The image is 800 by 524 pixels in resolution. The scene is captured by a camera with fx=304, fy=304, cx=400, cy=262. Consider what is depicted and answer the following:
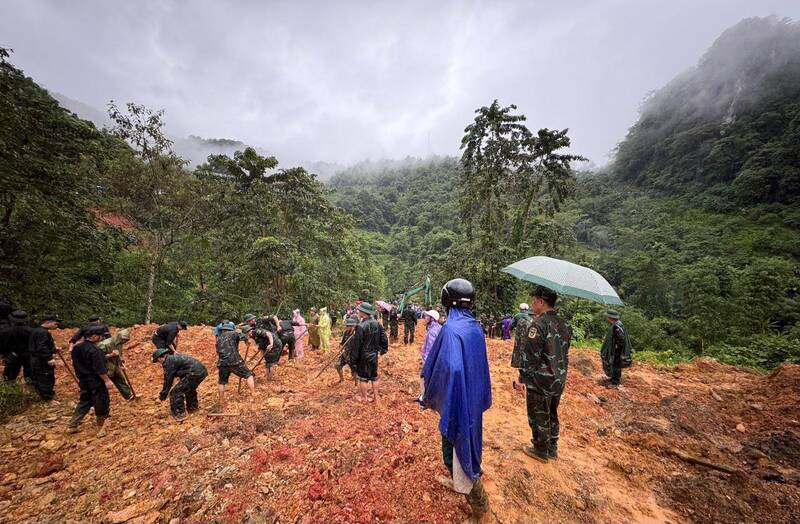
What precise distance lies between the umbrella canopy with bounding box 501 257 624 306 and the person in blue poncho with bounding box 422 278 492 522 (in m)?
1.29

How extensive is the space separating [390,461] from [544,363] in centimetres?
215

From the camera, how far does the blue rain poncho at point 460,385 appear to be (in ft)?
7.89

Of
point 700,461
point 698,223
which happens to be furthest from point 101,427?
point 698,223

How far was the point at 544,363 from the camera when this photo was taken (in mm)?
3379

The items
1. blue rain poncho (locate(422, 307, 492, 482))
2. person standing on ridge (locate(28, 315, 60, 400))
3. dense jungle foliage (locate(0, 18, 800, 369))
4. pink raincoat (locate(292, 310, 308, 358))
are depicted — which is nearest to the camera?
blue rain poncho (locate(422, 307, 492, 482))

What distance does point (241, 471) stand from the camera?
3639mm

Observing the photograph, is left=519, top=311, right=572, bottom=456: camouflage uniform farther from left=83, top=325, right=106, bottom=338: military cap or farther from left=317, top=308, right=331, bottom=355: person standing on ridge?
left=317, top=308, right=331, bottom=355: person standing on ridge

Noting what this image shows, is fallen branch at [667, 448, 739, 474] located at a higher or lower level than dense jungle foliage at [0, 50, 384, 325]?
lower

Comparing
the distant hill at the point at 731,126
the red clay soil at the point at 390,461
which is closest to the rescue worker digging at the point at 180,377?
the red clay soil at the point at 390,461

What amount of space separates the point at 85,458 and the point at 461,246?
15568 millimetres

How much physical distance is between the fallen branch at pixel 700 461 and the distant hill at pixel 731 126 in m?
44.5

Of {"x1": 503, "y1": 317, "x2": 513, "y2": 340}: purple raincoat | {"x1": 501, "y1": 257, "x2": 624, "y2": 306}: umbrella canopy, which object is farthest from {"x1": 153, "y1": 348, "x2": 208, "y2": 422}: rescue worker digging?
{"x1": 503, "y1": 317, "x2": 513, "y2": 340}: purple raincoat

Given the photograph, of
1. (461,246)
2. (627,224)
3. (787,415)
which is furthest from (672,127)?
(787,415)

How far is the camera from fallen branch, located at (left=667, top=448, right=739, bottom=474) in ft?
11.5
